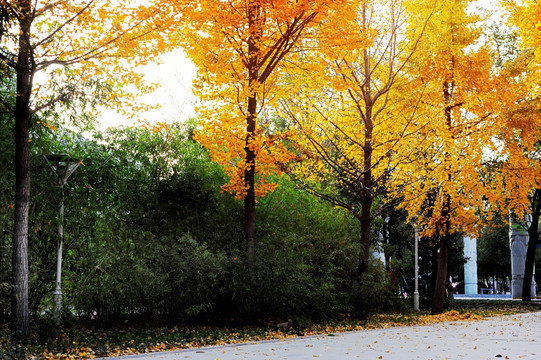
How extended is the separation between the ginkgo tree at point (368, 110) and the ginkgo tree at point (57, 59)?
639 centimetres

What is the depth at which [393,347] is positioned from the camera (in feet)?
34.9

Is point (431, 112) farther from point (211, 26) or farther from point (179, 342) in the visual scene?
point (179, 342)

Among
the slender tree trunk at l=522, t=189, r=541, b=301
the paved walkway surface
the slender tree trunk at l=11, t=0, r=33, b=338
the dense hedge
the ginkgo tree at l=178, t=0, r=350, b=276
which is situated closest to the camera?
the paved walkway surface

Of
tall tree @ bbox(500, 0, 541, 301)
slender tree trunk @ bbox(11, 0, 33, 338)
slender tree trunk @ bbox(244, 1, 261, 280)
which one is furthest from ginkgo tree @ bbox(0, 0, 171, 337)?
tall tree @ bbox(500, 0, 541, 301)

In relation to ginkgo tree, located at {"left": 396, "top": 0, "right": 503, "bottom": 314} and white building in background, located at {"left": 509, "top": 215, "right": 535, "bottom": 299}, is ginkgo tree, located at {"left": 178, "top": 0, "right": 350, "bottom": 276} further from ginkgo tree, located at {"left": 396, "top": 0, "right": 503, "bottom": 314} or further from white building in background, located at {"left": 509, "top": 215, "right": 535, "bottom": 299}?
white building in background, located at {"left": 509, "top": 215, "right": 535, "bottom": 299}

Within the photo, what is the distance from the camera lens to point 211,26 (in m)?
14.7

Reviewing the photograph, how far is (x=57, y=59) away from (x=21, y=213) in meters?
2.92

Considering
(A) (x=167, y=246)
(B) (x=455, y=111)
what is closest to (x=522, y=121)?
(B) (x=455, y=111)

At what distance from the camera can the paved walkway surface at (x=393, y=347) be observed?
9258 millimetres

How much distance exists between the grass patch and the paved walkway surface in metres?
0.73

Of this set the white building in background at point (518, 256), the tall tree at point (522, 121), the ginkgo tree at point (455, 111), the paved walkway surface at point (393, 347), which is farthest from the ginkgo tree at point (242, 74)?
the white building in background at point (518, 256)

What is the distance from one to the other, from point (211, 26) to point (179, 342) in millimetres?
7588

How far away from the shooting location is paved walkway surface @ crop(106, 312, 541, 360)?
9258 millimetres

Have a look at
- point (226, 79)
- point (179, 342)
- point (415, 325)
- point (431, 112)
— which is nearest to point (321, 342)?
point (179, 342)
